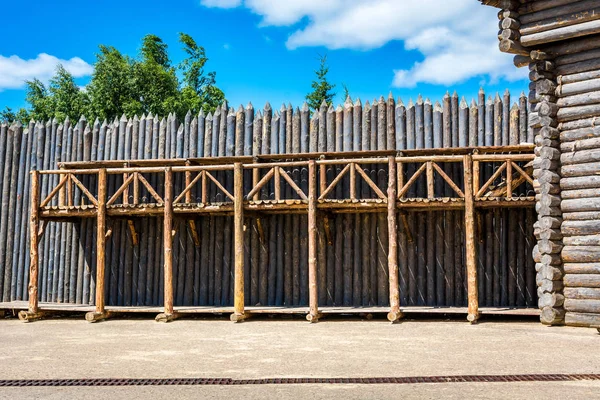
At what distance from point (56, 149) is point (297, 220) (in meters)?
6.23

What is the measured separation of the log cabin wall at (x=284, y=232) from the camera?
14.0m

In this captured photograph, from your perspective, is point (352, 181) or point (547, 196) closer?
point (547, 196)

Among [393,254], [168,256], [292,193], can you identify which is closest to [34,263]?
[168,256]

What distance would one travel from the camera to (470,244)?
12.4 metres

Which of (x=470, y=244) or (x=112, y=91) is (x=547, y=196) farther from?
(x=112, y=91)

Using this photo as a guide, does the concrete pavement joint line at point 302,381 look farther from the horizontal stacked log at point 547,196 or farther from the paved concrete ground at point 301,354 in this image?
→ the horizontal stacked log at point 547,196

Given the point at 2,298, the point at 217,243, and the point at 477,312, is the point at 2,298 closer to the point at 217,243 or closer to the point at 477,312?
the point at 217,243

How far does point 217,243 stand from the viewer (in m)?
15.2

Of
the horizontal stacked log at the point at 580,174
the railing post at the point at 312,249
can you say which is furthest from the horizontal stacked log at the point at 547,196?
the railing post at the point at 312,249

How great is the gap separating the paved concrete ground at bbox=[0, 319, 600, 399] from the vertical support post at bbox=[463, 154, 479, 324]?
0.38 metres

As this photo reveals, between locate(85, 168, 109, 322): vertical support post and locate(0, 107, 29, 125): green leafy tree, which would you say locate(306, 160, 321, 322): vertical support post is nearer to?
locate(85, 168, 109, 322): vertical support post

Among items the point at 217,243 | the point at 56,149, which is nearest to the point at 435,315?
the point at 217,243

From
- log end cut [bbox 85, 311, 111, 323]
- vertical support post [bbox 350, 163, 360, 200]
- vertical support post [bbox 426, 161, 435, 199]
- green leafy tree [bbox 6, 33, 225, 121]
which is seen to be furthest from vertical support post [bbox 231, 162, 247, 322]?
green leafy tree [bbox 6, 33, 225, 121]

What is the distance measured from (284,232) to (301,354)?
5896mm
